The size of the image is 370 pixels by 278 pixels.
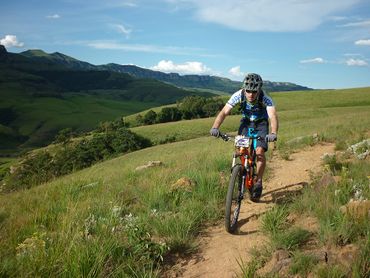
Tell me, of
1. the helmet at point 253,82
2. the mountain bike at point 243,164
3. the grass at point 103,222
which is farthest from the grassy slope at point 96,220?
the helmet at point 253,82

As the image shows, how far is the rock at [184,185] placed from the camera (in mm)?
7818

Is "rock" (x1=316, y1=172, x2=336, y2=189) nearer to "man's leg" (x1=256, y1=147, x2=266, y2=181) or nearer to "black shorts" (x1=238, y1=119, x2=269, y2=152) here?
"man's leg" (x1=256, y1=147, x2=266, y2=181)

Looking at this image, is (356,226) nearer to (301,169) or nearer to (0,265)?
(0,265)

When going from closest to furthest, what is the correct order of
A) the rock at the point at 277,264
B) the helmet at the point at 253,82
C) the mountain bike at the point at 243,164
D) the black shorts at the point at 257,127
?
the rock at the point at 277,264, the mountain bike at the point at 243,164, the helmet at the point at 253,82, the black shorts at the point at 257,127

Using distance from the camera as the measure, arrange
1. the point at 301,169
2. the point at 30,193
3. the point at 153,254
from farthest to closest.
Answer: the point at 301,169
the point at 30,193
the point at 153,254

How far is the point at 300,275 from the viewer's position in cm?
416

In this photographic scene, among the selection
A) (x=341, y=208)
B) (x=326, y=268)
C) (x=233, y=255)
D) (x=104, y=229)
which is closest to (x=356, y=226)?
(x=341, y=208)

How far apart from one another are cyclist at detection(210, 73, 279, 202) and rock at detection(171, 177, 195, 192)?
137 centimetres

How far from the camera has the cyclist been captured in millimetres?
7035

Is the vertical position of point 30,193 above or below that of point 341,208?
below

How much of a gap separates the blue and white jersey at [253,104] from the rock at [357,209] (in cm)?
270

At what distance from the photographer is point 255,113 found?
7.56 meters

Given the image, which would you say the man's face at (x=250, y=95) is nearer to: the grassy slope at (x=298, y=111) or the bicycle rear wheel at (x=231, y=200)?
the bicycle rear wheel at (x=231, y=200)

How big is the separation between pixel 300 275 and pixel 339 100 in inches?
4044
